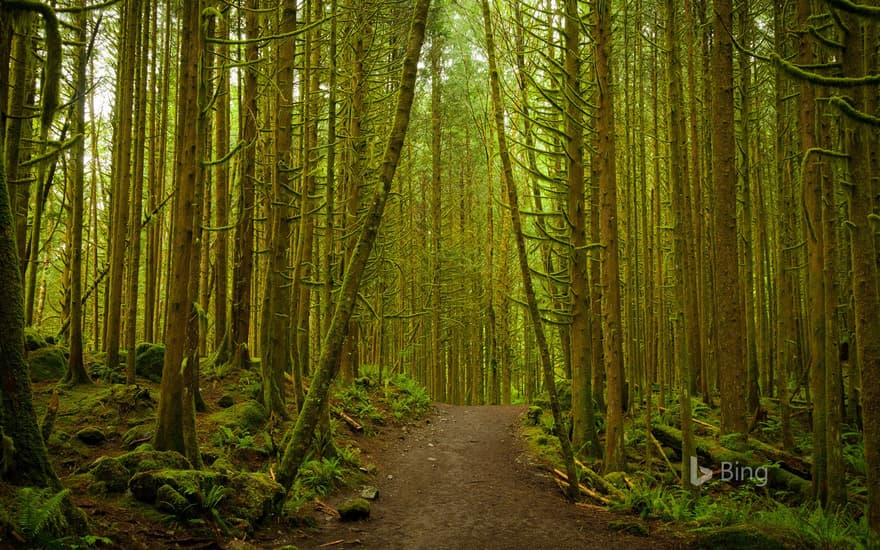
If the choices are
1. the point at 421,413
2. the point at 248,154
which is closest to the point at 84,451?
the point at 248,154

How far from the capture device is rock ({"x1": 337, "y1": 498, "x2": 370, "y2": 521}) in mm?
6156

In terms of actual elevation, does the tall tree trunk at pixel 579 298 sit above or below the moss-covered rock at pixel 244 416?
above

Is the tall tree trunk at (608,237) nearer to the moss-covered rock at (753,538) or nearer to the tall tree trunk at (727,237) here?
the moss-covered rock at (753,538)

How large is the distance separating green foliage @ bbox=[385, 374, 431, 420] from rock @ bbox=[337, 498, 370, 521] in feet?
22.7

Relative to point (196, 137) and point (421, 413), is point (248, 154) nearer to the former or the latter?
point (196, 137)

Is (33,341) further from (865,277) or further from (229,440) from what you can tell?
(865,277)

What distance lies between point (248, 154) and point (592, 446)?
8482 millimetres

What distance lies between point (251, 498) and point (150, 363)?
5.58m

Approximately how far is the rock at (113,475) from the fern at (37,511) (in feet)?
5.13

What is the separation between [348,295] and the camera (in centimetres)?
542

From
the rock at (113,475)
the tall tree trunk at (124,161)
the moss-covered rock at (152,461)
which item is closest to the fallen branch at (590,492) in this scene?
the moss-covered rock at (152,461)

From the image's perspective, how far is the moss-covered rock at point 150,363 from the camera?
9641 mm

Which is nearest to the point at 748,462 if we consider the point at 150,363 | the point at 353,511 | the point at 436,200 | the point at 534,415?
the point at 534,415

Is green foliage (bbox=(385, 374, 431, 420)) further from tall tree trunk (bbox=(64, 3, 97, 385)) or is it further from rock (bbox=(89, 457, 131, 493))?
rock (bbox=(89, 457, 131, 493))
